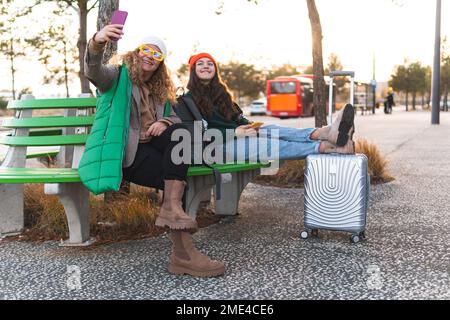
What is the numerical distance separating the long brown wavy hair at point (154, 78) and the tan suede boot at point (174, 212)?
72 centimetres

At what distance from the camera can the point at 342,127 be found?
3846 millimetres

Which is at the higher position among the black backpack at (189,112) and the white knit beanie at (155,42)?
the white knit beanie at (155,42)

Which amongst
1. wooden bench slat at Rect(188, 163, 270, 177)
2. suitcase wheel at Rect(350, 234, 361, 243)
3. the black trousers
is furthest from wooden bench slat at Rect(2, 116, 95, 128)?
suitcase wheel at Rect(350, 234, 361, 243)

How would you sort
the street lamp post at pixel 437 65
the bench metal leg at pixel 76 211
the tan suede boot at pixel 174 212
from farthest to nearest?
the street lamp post at pixel 437 65 < the bench metal leg at pixel 76 211 < the tan suede boot at pixel 174 212

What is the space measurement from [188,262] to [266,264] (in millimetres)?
506

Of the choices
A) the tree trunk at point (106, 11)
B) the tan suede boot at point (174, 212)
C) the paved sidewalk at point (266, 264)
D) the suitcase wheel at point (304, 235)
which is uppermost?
the tree trunk at point (106, 11)

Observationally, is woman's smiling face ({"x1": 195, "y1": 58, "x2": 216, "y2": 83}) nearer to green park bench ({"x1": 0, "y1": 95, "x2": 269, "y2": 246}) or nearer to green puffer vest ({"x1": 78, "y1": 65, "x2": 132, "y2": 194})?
green park bench ({"x1": 0, "y1": 95, "x2": 269, "y2": 246})

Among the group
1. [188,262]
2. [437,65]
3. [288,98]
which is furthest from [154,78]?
[288,98]

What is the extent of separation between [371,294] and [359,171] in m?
1.11

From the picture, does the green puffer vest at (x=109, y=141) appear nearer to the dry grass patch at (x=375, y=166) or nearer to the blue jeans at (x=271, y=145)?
the blue jeans at (x=271, y=145)

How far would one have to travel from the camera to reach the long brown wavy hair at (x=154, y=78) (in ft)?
11.6

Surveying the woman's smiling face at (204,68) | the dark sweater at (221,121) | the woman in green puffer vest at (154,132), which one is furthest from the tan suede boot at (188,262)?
the woman's smiling face at (204,68)

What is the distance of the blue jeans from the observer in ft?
13.4

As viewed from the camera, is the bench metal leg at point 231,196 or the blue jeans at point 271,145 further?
the bench metal leg at point 231,196
